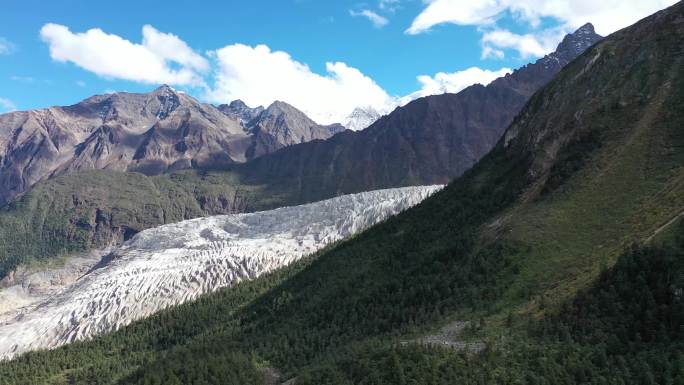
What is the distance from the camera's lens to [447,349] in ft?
236

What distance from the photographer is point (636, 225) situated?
270 ft

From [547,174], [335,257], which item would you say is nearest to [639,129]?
[547,174]

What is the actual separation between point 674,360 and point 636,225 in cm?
3130

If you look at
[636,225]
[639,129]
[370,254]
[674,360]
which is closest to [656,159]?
[639,129]

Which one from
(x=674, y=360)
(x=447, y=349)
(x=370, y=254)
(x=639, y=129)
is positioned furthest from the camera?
(x=370, y=254)

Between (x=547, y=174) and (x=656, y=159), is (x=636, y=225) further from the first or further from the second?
(x=547, y=174)

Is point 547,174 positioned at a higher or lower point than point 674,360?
higher

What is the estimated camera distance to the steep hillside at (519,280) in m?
64.3

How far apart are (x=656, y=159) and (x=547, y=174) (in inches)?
864

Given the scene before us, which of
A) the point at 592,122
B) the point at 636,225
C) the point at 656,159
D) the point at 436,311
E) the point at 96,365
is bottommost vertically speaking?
the point at 96,365

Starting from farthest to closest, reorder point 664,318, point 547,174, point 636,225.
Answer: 1. point 547,174
2. point 636,225
3. point 664,318

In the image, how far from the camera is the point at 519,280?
8769cm

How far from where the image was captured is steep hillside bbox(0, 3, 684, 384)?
211ft

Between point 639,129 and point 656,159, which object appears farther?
point 639,129
